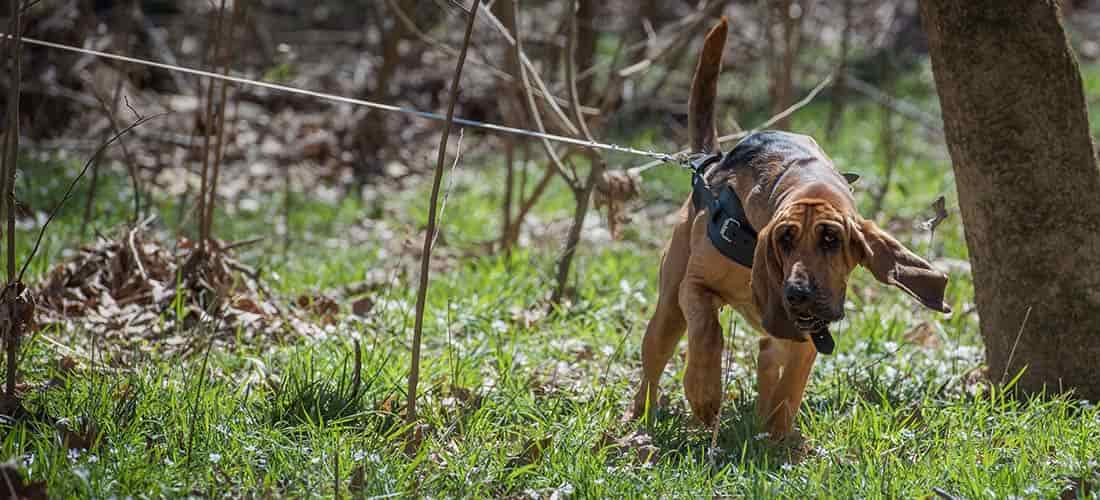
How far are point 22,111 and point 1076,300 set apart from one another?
787 centimetres

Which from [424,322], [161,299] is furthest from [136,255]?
[424,322]

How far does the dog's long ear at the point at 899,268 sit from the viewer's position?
11.0 feet

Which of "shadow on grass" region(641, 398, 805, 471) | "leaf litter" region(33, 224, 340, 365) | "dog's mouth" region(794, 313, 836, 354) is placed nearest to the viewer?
"dog's mouth" region(794, 313, 836, 354)

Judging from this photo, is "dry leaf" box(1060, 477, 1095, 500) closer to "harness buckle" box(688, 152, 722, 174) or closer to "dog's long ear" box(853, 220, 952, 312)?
"dog's long ear" box(853, 220, 952, 312)

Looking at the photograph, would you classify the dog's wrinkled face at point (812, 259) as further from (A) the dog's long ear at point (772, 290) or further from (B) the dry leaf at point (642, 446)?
(B) the dry leaf at point (642, 446)

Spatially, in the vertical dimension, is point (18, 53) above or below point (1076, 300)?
above

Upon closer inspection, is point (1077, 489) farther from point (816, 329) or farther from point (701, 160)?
point (701, 160)

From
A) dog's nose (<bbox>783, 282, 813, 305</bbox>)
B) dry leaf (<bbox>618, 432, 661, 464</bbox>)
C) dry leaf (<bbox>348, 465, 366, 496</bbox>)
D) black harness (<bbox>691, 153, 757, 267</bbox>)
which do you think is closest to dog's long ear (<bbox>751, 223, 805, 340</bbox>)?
dog's nose (<bbox>783, 282, 813, 305</bbox>)

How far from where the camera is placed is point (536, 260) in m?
6.57

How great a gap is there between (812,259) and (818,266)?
0.08 ft

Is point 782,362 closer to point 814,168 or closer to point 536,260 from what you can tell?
point 814,168

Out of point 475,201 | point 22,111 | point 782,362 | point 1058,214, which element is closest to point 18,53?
point 782,362

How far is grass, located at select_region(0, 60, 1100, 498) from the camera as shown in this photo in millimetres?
3387

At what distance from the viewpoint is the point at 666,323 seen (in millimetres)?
4246
